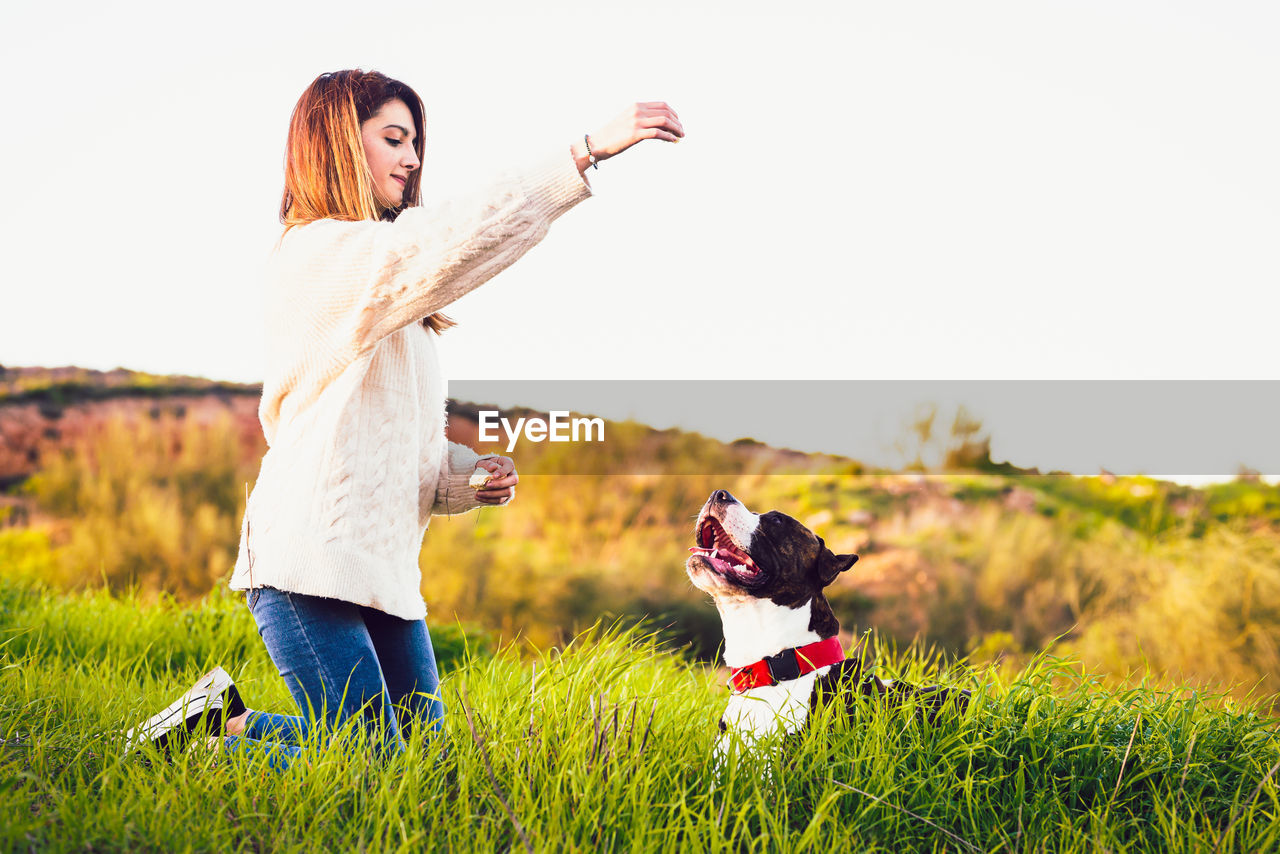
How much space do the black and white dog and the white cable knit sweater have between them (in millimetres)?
852

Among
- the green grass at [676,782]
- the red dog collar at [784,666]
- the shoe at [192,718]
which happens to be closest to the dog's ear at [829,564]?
the red dog collar at [784,666]

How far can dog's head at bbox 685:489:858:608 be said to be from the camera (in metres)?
2.48

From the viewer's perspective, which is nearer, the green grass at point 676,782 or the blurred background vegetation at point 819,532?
the green grass at point 676,782

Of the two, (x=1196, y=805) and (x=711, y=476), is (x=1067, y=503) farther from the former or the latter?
(x=1196, y=805)

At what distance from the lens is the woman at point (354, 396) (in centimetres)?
213

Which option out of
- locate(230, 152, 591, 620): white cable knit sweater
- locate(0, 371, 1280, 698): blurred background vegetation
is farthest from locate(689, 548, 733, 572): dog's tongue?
locate(0, 371, 1280, 698): blurred background vegetation

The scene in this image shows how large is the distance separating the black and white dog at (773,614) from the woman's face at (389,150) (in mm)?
1231

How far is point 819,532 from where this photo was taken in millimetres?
7941

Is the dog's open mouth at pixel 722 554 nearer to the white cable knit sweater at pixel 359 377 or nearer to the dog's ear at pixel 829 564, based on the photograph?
the dog's ear at pixel 829 564

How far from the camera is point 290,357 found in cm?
235

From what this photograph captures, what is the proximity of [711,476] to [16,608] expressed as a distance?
5.83 metres

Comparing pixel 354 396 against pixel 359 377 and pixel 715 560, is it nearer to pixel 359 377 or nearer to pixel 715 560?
pixel 359 377

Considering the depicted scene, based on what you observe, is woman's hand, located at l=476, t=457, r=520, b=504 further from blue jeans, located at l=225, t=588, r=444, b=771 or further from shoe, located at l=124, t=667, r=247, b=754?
shoe, located at l=124, t=667, r=247, b=754

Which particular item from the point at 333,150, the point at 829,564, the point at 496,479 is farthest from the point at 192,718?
the point at 829,564
